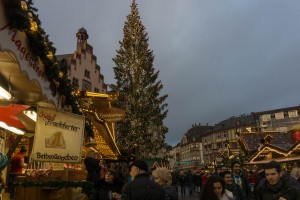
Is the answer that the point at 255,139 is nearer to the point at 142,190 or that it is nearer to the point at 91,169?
the point at 91,169

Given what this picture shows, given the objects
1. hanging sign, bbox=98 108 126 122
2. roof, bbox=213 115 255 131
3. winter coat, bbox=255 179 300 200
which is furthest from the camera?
roof, bbox=213 115 255 131

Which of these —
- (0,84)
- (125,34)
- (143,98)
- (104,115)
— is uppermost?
(125,34)

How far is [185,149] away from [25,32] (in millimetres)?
127713

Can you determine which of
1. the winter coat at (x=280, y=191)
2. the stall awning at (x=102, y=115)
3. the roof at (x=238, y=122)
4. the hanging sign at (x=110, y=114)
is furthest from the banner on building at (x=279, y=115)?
the winter coat at (x=280, y=191)

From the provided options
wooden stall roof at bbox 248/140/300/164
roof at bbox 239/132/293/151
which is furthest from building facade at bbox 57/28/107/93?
wooden stall roof at bbox 248/140/300/164

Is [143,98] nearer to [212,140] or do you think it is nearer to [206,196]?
[206,196]

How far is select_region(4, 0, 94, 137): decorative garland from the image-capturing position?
4227 mm

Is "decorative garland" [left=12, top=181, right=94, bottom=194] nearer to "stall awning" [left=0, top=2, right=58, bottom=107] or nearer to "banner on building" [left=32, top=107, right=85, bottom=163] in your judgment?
"banner on building" [left=32, top=107, right=85, bottom=163]

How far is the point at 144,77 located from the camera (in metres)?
29.9

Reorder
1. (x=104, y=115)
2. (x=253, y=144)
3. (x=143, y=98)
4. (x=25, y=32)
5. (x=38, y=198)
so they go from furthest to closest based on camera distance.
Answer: (x=253, y=144), (x=143, y=98), (x=104, y=115), (x=38, y=198), (x=25, y=32)

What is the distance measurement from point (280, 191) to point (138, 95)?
2502 centimetres

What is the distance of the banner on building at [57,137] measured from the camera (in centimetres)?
543

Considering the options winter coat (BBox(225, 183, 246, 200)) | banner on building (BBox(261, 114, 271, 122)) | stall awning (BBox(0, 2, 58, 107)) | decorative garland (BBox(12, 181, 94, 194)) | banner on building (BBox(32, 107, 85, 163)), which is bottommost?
winter coat (BBox(225, 183, 246, 200))

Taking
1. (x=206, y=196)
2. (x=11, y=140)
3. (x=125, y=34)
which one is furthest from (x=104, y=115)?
(x=125, y=34)
